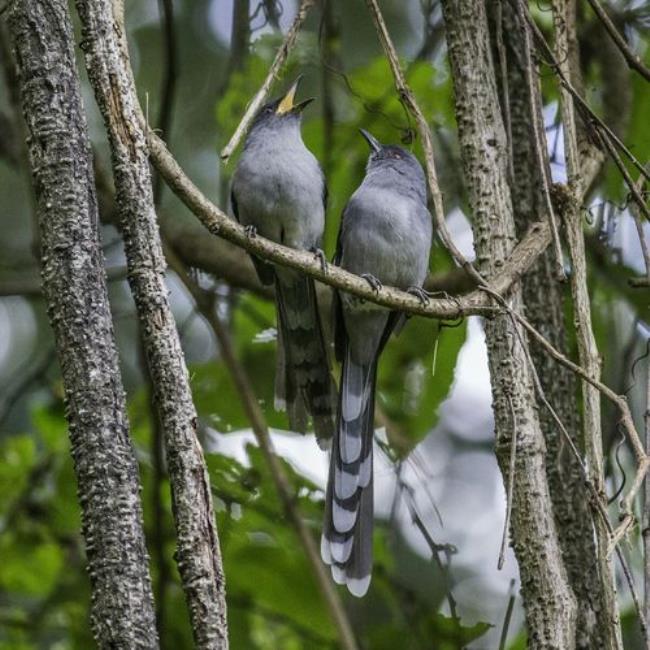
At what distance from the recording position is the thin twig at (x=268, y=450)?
14.8 ft

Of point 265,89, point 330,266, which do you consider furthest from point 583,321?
point 265,89

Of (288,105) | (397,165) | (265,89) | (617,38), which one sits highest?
(288,105)

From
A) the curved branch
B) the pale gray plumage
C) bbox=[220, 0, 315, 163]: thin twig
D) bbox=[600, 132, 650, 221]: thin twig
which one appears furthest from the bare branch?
the pale gray plumage

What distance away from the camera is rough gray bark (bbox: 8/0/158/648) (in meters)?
1.99

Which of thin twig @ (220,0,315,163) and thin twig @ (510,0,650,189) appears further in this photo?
thin twig @ (510,0,650,189)

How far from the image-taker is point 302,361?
4.37 m

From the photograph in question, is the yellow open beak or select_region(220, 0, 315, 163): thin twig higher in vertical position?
the yellow open beak

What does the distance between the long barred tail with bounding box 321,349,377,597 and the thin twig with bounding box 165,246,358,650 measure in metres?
0.47

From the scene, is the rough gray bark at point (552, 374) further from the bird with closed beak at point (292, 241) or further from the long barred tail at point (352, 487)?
the bird with closed beak at point (292, 241)

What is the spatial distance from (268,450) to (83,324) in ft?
8.49

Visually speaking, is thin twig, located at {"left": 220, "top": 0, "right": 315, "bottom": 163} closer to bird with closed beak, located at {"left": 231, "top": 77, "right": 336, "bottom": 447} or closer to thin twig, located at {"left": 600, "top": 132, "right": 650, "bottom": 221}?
bird with closed beak, located at {"left": 231, "top": 77, "right": 336, "bottom": 447}

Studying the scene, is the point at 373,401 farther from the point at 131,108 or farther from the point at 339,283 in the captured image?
the point at 131,108

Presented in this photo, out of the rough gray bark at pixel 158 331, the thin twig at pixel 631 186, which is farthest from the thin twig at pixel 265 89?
the thin twig at pixel 631 186

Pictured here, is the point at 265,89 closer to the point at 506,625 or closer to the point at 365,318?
the point at 365,318
